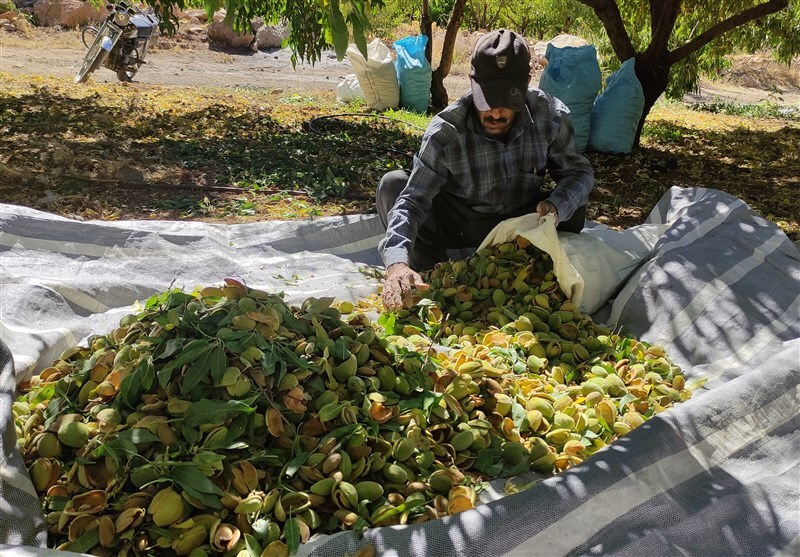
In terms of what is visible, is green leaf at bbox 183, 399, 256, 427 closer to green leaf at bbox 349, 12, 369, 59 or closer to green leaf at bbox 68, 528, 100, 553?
green leaf at bbox 68, 528, 100, 553

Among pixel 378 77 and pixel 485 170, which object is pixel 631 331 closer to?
pixel 485 170

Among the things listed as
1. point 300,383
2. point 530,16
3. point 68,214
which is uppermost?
point 530,16

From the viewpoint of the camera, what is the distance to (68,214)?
11.3 ft

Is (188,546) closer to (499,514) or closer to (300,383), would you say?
(300,383)

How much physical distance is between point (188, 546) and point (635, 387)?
50.9 inches

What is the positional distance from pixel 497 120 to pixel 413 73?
4.70m

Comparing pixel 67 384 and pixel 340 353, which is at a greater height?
pixel 340 353

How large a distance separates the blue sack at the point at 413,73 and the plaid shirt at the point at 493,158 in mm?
4499

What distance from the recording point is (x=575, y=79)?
5.03m

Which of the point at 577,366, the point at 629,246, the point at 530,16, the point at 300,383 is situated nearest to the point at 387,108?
the point at 629,246

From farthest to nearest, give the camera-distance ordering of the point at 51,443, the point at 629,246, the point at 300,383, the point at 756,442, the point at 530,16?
the point at 530,16
the point at 629,246
the point at 756,442
the point at 300,383
the point at 51,443

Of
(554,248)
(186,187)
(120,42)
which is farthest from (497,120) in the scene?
(120,42)

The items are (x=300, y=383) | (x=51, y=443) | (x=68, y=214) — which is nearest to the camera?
(x=51, y=443)

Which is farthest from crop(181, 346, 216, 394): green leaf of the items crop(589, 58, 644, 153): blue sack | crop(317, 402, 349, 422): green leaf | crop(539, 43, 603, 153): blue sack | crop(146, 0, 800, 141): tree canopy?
crop(589, 58, 644, 153): blue sack
